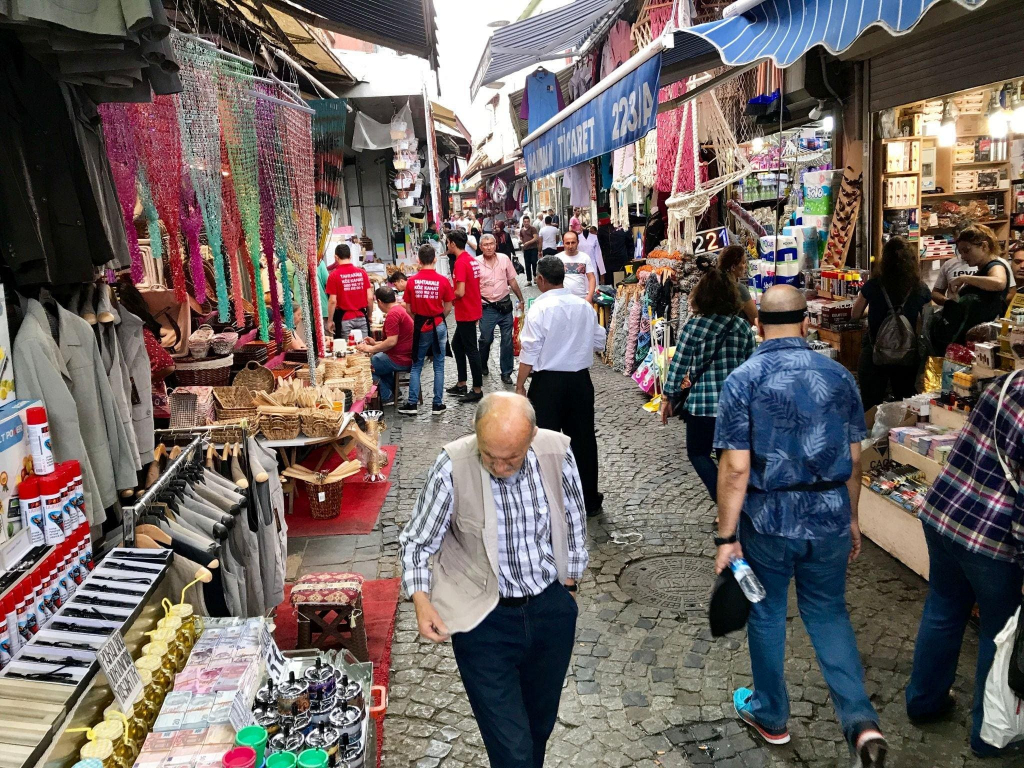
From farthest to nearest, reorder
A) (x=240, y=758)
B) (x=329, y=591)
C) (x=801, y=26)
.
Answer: (x=329, y=591), (x=801, y=26), (x=240, y=758)

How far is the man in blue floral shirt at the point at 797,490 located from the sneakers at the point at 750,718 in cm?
30

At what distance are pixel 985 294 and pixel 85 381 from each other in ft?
20.8

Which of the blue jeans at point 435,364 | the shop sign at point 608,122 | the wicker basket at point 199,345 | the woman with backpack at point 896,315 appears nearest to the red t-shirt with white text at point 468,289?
the blue jeans at point 435,364

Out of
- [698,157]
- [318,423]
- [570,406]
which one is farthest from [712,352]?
[698,157]

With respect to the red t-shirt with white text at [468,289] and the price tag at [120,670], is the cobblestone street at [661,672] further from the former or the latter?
the red t-shirt with white text at [468,289]

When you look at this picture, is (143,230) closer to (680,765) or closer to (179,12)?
(179,12)

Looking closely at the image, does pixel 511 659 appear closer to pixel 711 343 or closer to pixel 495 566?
pixel 495 566

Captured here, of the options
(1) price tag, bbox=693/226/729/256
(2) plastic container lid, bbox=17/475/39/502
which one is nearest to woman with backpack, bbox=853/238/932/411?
(1) price tag, bbox=693/226/729/256

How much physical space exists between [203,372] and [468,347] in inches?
161

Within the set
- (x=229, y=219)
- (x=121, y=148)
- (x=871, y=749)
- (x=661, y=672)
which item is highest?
(x=121, y=148)

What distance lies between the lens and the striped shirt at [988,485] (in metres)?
2.77

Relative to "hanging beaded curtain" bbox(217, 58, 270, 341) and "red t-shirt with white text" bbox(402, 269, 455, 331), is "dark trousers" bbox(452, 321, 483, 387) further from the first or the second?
"hanging beaded curtain" bbox(217, 58, 270, 341)

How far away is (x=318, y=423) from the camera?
6250 millimetres

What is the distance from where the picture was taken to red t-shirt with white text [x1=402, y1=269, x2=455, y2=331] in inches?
367
